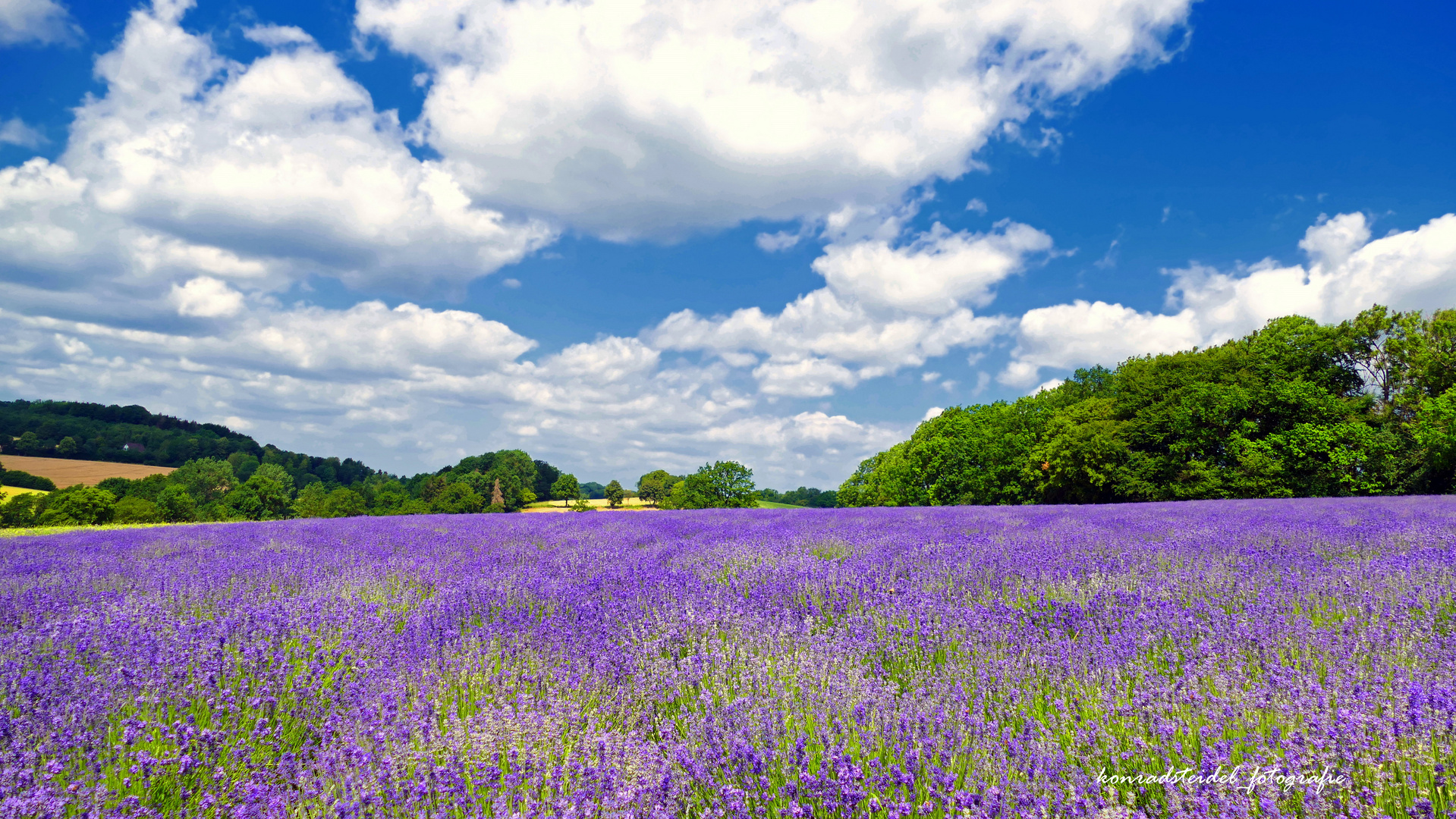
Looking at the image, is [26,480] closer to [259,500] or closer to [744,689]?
[259,500]

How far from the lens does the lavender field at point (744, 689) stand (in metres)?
2.00

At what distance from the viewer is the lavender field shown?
2.00 metres

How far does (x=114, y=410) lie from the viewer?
75625 millimetres

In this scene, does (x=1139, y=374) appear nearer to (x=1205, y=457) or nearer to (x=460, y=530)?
(x=1205, y=457)

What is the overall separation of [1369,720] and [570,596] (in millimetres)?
3838

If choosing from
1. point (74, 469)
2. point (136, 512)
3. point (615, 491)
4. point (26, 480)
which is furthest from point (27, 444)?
point (615, 491)

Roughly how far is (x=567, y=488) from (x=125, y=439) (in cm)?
4392

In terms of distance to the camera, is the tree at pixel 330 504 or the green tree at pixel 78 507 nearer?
the green tree at pixel 78 507

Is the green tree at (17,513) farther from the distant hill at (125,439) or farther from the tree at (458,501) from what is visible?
the distant hill at (125,439)

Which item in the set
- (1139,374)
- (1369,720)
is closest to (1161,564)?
(1369,720)

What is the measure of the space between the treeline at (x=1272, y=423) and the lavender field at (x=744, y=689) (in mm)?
25562

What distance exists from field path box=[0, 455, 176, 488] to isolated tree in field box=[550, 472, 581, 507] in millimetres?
34481

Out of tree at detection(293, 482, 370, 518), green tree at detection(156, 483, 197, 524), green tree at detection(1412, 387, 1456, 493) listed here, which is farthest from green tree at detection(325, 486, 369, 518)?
green tree at detection(1412, 387, 1456, 493)

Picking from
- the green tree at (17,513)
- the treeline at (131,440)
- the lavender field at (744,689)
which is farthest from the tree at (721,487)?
the treeline at (131,440)
